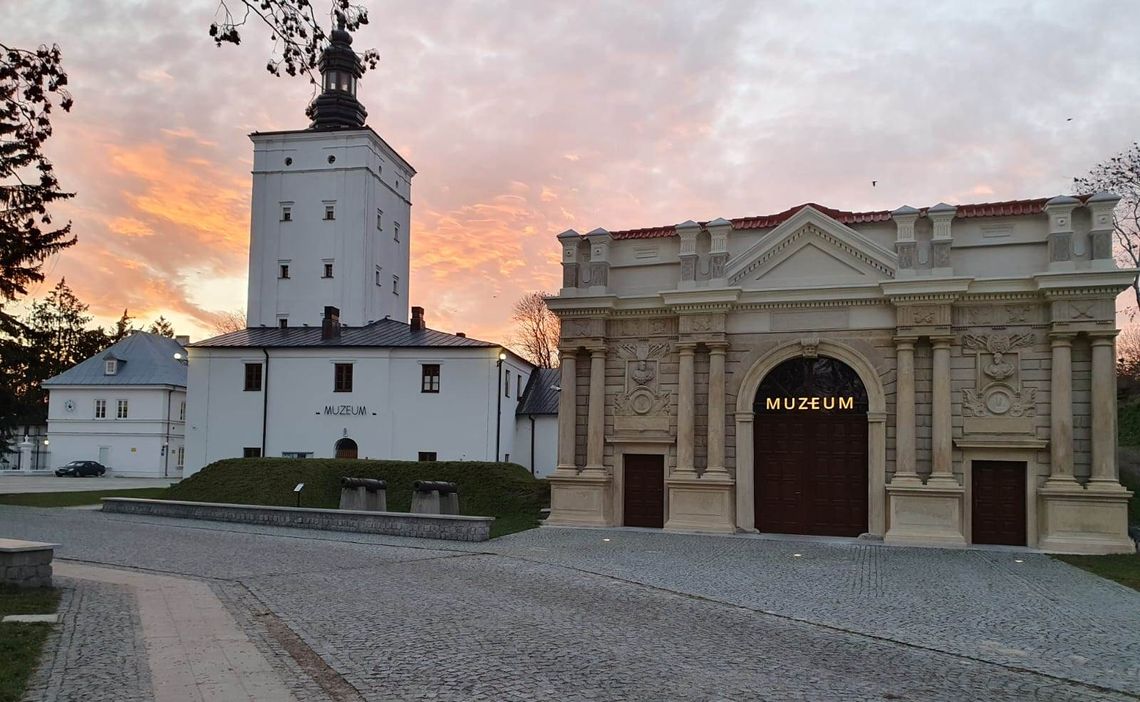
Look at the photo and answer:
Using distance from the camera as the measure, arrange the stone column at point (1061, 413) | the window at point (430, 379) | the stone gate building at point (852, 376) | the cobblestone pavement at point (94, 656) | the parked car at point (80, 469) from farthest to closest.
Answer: the parked car at point (80, 469) → the window at point (430, 379) → the stone gate building at point (852, 376) → the stone column at point (1061, 413) → the cobblestone pavement at point (94, 656)

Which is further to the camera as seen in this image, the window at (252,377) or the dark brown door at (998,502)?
the window at (252,377)

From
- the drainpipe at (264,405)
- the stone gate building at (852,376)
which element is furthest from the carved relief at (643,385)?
the drainpipe at (264,405)

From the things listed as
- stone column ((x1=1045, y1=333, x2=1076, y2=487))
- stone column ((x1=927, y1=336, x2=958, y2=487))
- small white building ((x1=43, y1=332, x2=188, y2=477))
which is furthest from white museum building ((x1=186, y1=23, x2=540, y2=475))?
stone column ((x1=1045, y1=333, x2=1076, y2=487))

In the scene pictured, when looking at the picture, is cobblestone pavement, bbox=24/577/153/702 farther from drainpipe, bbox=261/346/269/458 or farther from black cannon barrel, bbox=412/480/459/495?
drainpipe, bbox=261/346/269/458

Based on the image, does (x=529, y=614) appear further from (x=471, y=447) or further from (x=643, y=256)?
(x=471, y=447)

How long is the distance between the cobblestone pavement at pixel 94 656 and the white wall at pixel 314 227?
34.2m

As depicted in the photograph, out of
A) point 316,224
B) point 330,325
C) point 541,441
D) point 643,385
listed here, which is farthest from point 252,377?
point 643,385

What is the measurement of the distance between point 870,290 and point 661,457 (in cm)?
655

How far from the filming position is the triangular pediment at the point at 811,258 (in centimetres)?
2155

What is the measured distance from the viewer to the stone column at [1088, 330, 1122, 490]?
19.0m

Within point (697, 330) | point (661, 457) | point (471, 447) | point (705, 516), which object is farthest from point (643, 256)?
point (471, 447)

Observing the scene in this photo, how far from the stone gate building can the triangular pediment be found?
0.05 m

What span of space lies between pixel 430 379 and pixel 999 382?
23868mm

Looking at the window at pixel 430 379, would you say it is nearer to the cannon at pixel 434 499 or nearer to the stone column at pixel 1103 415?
the cannon at pixel 434 499
